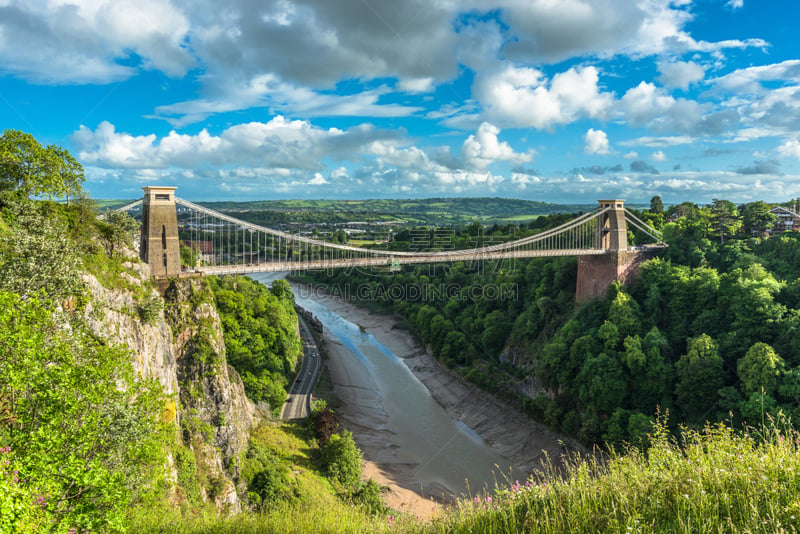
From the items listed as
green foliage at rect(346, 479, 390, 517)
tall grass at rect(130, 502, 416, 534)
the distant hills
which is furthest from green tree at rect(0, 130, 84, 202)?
the distant hills

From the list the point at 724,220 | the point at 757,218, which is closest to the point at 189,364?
the point at 724,220

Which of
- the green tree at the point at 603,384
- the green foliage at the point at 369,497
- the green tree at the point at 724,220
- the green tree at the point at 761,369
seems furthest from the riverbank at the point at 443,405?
the green tree at the point at 724,220

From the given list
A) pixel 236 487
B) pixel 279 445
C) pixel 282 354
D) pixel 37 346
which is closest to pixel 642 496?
pixel 37 346

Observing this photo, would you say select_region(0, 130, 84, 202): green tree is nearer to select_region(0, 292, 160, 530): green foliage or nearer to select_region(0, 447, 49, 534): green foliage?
select_region(0, 292, 160, 530): green foliage

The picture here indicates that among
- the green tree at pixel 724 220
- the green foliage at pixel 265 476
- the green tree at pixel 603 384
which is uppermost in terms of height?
the green tree at pixel 724 220

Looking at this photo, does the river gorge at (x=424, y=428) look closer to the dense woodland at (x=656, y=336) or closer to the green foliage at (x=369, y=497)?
the green foliage at (x=369, y=497)
